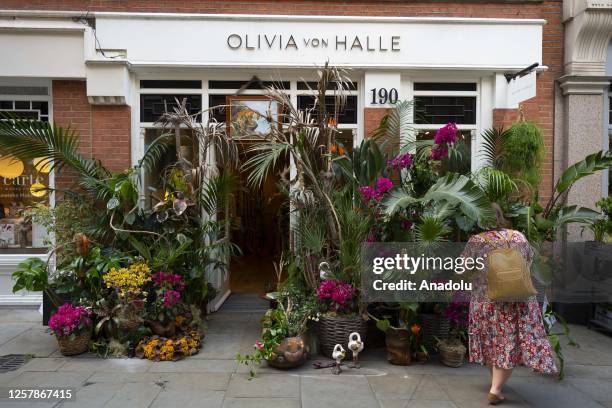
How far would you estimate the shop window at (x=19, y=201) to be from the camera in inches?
301

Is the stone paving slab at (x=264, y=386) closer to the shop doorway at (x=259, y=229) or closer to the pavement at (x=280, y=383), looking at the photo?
the pavement at (x=280, y=383)

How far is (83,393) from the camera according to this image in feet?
15.2

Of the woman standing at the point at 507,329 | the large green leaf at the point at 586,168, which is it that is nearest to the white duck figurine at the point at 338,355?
the woman standing at the point at 507,329

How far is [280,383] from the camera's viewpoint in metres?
4.90

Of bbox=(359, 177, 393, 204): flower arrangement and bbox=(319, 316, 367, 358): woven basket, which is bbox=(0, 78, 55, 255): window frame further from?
bbox=(359, 177, 393, 204): flower arrangement

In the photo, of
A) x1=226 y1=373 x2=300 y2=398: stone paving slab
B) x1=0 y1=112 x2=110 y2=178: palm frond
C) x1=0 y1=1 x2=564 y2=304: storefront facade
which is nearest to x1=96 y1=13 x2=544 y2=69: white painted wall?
x1=0 y1=1 x2=564 y2=304: storefront facade

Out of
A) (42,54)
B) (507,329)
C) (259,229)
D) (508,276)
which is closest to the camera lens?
(508,276)

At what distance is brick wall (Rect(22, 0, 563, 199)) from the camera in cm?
710

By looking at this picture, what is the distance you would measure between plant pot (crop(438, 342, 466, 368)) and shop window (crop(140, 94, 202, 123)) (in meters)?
4.56

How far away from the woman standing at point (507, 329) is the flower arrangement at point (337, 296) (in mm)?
1465

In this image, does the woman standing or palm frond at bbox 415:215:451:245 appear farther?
palm frond at bbox 415:215:451:245

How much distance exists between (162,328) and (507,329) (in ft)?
12.0

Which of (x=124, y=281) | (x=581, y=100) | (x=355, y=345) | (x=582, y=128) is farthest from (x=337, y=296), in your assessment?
(x=581, y=100)

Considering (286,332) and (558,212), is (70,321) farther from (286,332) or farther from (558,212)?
(558,212)
